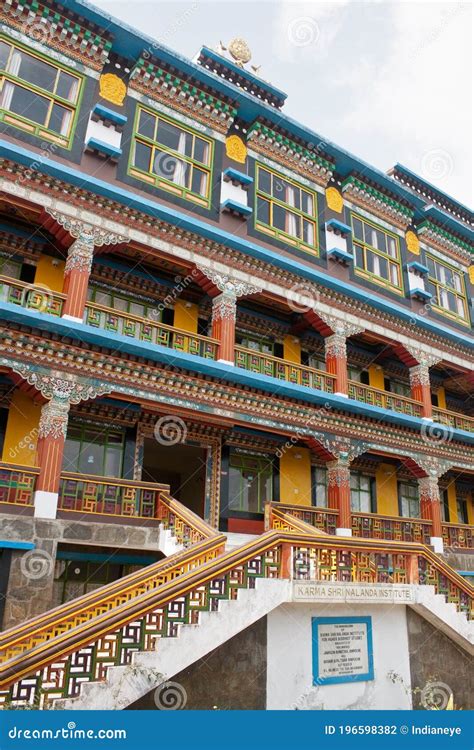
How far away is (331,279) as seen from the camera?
17141 millimetres

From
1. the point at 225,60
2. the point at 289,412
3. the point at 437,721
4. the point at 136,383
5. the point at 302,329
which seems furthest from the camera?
the point at 302,329

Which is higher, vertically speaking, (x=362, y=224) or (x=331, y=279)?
(x=362, y=224)

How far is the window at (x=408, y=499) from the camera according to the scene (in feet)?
66.3

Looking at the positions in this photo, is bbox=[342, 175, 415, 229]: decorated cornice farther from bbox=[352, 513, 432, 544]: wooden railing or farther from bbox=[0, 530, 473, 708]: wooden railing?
bbox=[0, 530, 473, 708]: wooden railing

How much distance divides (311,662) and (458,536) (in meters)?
11.8

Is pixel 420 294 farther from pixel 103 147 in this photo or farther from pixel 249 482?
pixel 103 147

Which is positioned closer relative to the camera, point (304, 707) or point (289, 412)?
point (304, 707)

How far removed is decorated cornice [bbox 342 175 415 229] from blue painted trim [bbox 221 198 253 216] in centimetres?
488

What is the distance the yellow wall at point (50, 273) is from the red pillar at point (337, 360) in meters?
7.61

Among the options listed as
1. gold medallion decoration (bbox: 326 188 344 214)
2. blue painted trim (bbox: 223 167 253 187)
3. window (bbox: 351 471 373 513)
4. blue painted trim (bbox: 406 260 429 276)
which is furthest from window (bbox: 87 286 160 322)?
blue painted trim (bbox: 406 260 429 276)

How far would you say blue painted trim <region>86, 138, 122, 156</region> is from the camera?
13477mm

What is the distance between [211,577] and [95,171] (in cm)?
973

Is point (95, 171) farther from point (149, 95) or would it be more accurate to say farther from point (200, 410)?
point (200, 410)

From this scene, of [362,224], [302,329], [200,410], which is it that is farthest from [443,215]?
[200,410]
